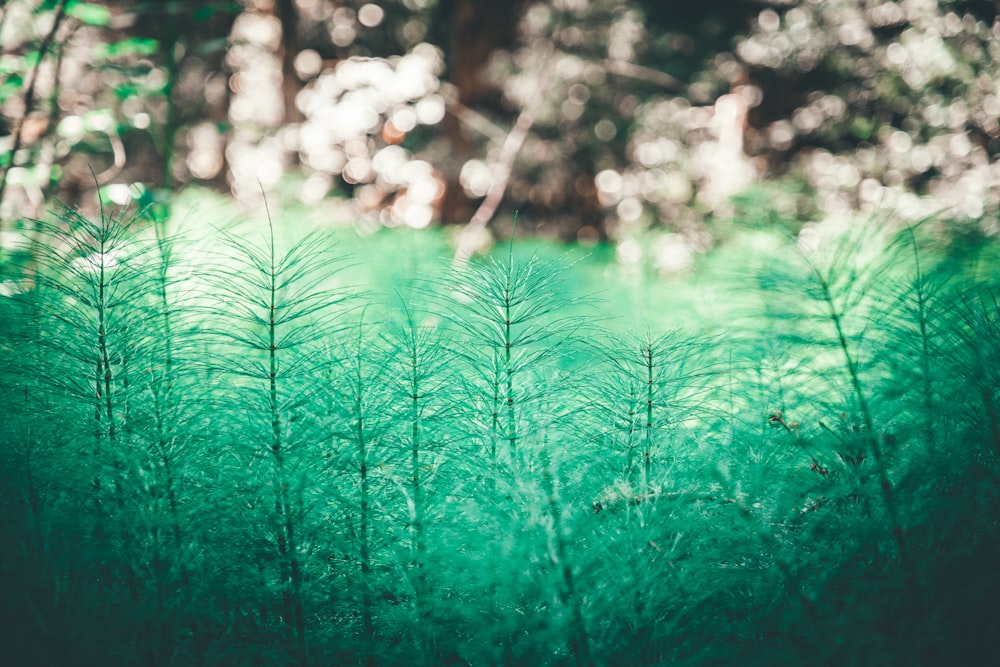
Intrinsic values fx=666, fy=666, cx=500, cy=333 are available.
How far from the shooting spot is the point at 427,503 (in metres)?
2.32

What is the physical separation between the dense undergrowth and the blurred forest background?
3.09 meters

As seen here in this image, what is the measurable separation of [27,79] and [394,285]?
208 centimetres

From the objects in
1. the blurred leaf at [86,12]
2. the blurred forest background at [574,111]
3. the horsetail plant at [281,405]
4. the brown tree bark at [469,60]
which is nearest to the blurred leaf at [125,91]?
the blurred leaf at [86,12]

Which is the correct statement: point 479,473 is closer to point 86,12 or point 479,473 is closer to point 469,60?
point 86,12

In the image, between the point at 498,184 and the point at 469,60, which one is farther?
the point at 469,60

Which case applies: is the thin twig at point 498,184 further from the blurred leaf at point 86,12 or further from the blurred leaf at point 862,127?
the blurred leaf at point 86,12

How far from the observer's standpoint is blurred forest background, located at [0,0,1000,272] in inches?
223

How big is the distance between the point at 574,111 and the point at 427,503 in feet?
20.0

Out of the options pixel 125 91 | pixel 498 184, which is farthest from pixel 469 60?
pixel 125 91

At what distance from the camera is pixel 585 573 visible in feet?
7.51

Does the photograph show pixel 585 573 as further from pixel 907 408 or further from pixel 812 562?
pixel 907 408

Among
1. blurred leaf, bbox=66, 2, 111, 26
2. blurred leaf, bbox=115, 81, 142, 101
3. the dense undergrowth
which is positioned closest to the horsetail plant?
the dense undergrowth

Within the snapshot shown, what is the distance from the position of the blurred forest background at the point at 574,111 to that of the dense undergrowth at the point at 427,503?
3.09 meters

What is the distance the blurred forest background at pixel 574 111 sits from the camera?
18.6 ft
